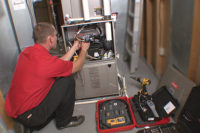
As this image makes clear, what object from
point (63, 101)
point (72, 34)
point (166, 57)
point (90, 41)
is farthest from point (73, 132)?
point (166, 57)

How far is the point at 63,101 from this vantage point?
4.84 ft

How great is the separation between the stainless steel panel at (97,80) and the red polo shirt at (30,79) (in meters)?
0.52

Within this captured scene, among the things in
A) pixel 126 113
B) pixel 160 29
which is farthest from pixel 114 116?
pixel 160 29

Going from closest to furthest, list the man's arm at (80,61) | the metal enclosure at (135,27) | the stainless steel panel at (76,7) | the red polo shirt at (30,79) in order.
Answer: the red polo shirt at (30,79) < the man's arm at (80,61) < the stainless steel panel at (76,7) < the metal enclosure at (135,27)

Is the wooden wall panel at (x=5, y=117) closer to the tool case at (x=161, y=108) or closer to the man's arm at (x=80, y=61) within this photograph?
the man's arm at (x=80, y=61)

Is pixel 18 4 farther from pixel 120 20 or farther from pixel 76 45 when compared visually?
pixel 120 20

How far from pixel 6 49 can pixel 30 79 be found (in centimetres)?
50

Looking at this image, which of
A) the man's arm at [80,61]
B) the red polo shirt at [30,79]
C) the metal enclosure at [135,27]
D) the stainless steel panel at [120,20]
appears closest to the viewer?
the red polo shirt at [30,79]

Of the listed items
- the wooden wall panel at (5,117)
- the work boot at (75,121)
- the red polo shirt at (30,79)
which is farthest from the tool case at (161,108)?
the wooden wall panel at (5,117)

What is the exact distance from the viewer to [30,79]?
4.22 ft

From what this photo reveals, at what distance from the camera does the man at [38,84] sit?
1287mm

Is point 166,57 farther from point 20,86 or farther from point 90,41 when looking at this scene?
point 20,86

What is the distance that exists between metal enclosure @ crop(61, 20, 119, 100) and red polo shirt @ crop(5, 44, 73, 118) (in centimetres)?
52

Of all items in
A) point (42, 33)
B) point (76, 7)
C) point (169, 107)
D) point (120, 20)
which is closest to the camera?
point (42, 33)
